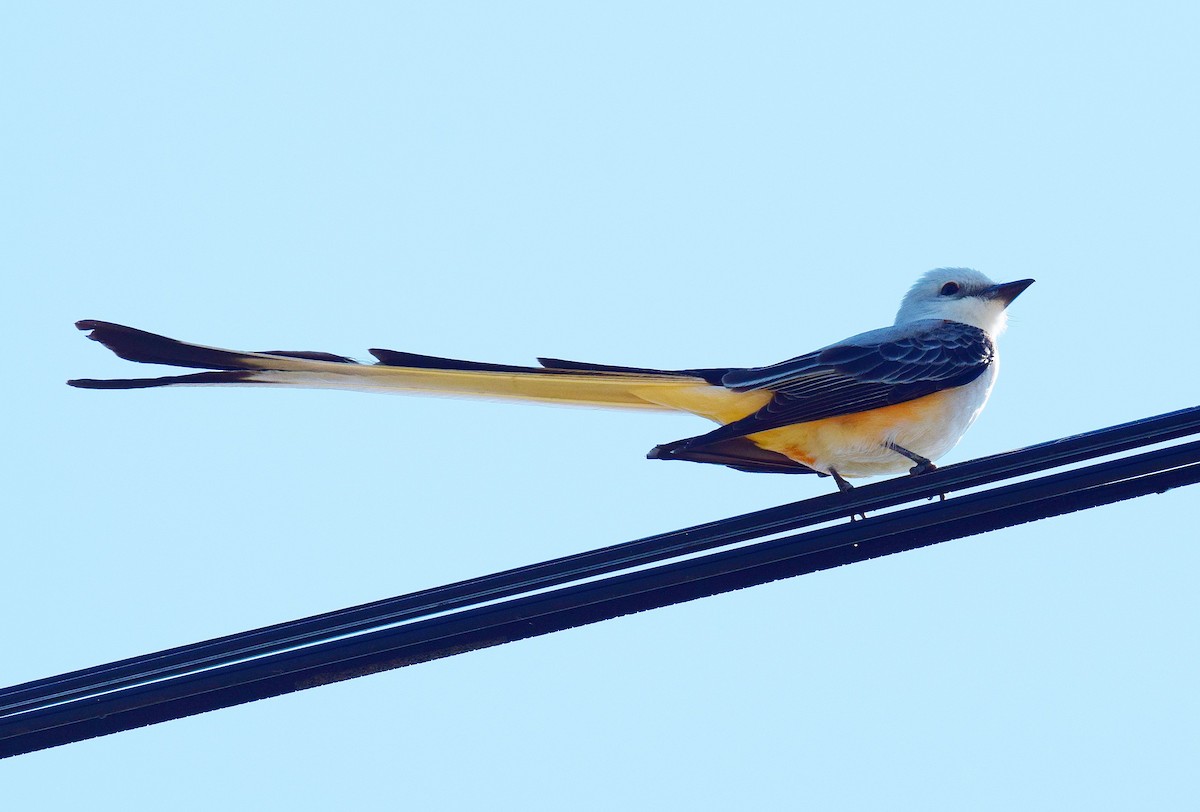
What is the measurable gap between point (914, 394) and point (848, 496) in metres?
1.90

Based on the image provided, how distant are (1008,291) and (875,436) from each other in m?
1.52

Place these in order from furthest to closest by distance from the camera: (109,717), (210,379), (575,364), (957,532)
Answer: (575,364)
(210,379)
(957,532)
(109,717)

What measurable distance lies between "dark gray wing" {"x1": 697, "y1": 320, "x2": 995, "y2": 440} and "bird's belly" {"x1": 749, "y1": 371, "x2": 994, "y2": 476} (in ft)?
0.16

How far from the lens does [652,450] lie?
4555 millimetres

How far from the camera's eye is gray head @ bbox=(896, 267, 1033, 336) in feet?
19.7

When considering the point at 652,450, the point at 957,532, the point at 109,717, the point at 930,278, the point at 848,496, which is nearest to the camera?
the point at 109,717

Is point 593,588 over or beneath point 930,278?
beneath

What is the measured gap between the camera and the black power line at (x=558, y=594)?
2.61 meters

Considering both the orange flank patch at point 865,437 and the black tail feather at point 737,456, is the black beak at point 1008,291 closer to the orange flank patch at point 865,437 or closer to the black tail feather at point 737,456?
the orange flank patch at point 865,437

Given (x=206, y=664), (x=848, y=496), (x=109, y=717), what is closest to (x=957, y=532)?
(x=848, y=496)

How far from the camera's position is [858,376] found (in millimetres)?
4945

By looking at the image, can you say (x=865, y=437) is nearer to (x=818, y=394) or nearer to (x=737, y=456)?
(x=818, y=394)

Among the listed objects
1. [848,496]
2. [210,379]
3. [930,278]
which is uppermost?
[930,278]

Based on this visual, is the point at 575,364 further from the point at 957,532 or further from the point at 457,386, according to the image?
the point at 957,532
